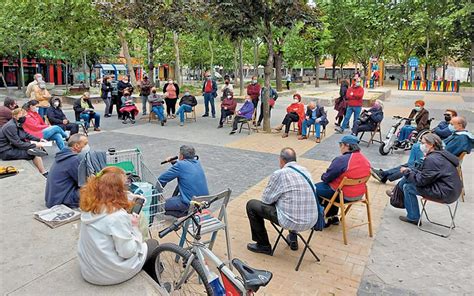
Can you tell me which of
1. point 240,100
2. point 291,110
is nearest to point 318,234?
point 291,110

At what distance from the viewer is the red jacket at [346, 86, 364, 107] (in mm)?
11758

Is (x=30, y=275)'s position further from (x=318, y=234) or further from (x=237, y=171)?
(x=237, y=171)

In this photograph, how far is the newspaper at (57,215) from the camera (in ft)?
15.1

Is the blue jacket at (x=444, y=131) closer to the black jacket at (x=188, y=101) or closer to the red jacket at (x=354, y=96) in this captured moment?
the red jacket at (x=354, y=96)

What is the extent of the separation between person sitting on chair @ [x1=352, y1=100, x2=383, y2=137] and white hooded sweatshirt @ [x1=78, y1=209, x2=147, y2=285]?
8.28 metres

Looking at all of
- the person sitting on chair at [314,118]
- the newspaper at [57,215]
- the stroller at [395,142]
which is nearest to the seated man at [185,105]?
the person sitting on chair at [314,118]

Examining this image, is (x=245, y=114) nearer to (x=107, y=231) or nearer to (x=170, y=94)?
(x=170, y=94)

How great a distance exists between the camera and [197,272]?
3.07 meters

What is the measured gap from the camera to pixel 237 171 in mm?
7941

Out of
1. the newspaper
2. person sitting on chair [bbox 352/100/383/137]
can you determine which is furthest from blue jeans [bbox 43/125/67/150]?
person sitting on chair [bbox 352/100/383/137]

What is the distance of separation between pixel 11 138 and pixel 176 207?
422 cm

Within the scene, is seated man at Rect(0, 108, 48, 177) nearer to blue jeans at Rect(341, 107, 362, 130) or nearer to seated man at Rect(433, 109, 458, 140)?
seated man at Rect(433, 109, 458, 140)

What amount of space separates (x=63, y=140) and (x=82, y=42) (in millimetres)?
15075

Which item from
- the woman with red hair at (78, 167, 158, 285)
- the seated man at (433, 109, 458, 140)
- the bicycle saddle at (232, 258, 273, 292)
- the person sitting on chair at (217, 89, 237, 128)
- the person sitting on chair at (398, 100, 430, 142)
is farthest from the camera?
the person sitting on chair at (217, 89, 237, 128)
